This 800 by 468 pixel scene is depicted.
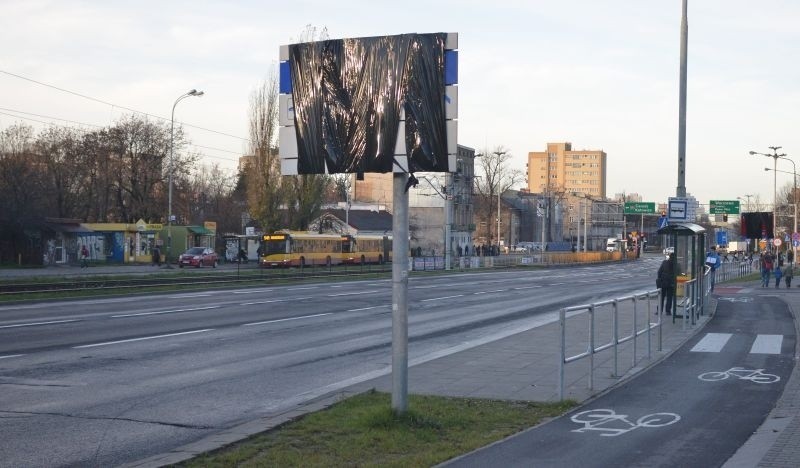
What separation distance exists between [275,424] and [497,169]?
100795mm

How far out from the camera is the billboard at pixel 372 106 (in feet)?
29.7

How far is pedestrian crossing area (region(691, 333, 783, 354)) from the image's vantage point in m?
17.0

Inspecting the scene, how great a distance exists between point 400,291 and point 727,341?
11.9 metres

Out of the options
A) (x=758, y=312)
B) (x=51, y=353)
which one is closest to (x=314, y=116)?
(x=51, y=353)

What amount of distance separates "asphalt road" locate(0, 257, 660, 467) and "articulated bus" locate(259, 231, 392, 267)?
32093mm

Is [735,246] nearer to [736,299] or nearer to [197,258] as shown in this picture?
[197,258]

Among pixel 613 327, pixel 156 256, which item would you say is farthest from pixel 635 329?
pixel 156 256

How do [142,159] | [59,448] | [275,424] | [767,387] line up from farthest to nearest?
[142,159] < [767,387] < [275,424] < [59,448]

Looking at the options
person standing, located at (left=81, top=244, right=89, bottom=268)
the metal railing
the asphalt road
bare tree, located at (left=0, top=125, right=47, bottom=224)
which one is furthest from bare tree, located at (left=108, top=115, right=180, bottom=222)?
the metal railing

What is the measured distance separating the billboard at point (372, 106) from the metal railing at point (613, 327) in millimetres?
3123

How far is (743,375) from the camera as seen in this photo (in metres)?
13.6

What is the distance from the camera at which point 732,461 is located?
796cm

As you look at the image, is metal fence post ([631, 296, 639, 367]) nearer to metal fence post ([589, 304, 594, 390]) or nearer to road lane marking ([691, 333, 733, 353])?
metal fence post ([589, 304, 594, 390])

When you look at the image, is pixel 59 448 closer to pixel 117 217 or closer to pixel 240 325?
pixel 240 325
